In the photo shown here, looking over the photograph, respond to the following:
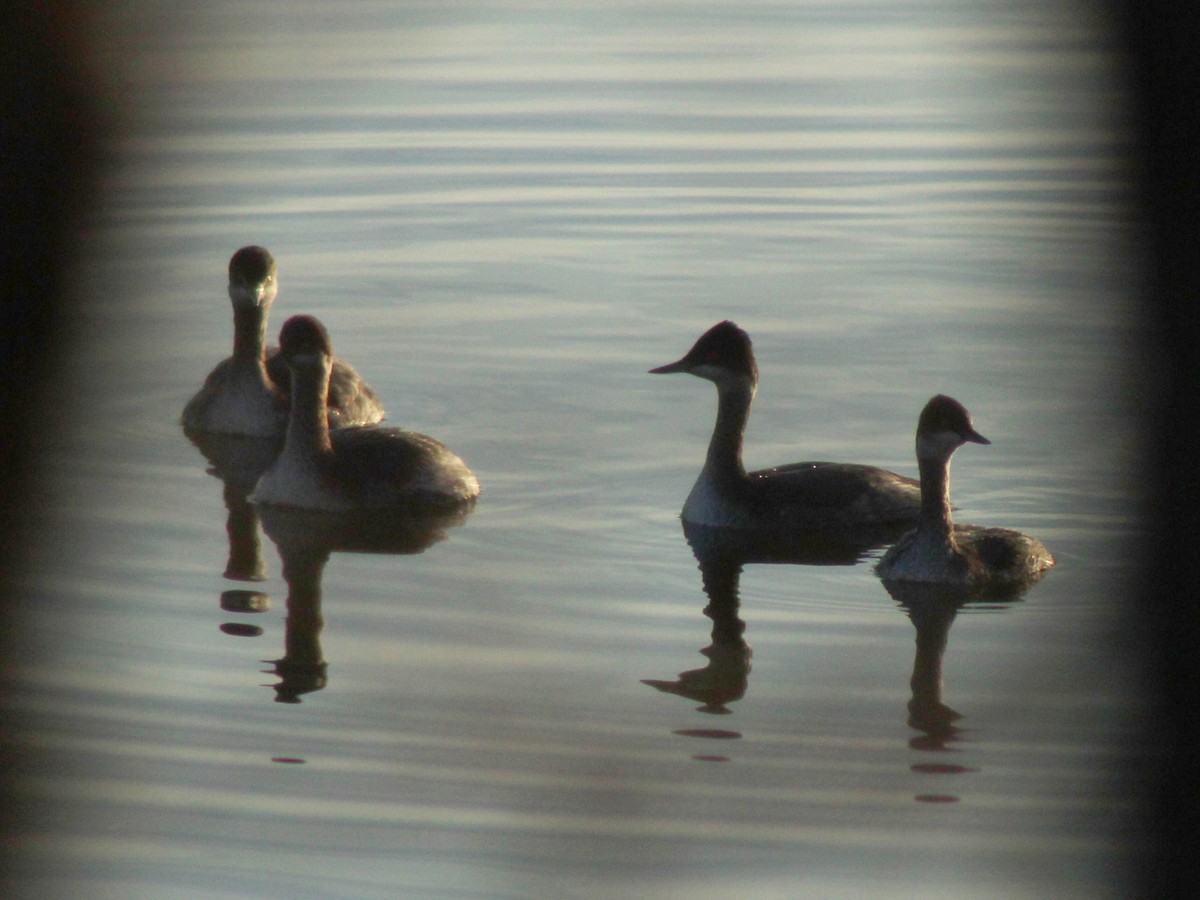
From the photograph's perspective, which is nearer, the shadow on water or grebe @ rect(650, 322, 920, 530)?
the shadow on water

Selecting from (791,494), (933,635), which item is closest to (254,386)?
(791,494)

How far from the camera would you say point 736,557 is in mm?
7152

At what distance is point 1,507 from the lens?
2477 mm

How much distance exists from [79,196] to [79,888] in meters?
0.48

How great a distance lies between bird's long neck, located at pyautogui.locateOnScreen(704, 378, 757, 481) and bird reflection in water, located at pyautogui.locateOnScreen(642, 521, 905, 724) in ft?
0.95

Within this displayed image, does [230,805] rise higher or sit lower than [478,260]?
lower

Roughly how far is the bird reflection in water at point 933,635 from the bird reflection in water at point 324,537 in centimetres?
196

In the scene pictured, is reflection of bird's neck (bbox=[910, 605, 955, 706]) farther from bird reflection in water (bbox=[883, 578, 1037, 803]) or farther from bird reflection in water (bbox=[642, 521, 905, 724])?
bird reflection in water (bbox=[642, 521, 905, 724])

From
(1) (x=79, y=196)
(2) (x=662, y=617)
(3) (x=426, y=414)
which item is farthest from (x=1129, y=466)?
(3) (x=426, y=414)

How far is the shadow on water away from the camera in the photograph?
6.19 metres

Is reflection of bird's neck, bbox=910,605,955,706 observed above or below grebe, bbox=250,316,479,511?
below

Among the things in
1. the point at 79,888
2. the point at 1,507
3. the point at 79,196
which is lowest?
the point at 79,888

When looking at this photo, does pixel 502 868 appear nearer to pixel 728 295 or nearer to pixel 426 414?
pixel 426 414

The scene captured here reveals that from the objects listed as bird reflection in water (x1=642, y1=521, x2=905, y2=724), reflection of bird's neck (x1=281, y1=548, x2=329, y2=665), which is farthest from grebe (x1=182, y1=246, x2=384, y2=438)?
bird reflection in water (x1=642, y1=521, x2=905, y2=724)
